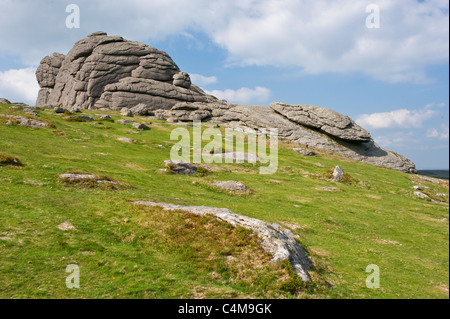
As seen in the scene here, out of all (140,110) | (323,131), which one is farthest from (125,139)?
(323,131)

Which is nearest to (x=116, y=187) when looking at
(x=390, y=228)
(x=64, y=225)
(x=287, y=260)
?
(x=64, y=225)

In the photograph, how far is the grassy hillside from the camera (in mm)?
13188

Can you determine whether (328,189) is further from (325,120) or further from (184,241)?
(325,120)

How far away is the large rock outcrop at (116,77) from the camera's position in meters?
131

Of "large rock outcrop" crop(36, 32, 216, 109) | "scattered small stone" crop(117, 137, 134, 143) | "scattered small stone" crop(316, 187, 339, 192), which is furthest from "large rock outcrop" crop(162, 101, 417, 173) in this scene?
"large rock outcrop" crop(36, 32, 216, 109)

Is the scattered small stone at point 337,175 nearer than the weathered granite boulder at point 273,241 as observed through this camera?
No

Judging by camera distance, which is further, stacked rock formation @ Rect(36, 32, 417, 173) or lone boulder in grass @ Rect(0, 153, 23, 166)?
stacked rock formation @ Rect(36, 32, 417, 173)

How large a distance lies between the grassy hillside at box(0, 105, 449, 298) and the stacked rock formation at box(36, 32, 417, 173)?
189 ft

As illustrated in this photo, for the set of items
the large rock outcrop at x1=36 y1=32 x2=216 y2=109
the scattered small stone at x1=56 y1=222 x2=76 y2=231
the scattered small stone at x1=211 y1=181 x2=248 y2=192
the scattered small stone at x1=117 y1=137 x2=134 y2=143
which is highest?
the large rock outcrop at x1=36 y1=32 x2=216 y2=109

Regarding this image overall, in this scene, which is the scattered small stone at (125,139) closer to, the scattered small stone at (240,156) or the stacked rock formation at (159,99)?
the scattered small stone at (240,156)

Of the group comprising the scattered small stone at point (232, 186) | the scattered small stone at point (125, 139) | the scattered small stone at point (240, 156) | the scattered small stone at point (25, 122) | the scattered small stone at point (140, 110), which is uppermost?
the scattered small stone at point (140, 110)

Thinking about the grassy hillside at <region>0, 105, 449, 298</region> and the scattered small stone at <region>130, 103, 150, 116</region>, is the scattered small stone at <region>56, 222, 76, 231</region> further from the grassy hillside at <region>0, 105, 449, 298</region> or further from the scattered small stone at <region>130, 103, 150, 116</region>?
the scattered small stone at <region>130, 103, 150, 116</region>

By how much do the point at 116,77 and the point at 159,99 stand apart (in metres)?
25.2

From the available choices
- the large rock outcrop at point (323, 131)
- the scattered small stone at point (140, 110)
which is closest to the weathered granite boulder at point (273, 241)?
the large rock outcrop at point (323, 131)
